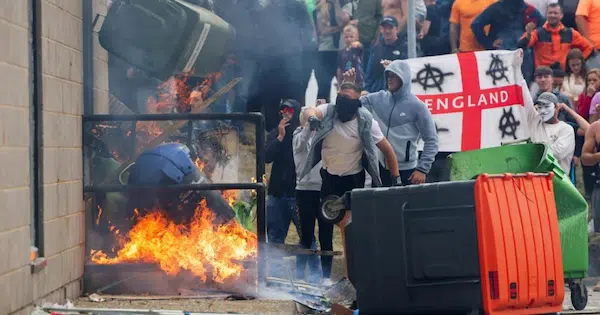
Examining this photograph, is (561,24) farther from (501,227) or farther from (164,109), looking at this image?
(501,227)

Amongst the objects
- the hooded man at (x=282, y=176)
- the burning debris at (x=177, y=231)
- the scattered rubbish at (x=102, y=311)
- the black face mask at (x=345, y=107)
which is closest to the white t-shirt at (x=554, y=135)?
the hooded man at (x=282, y=176)

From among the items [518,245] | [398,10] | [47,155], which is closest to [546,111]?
[398,10]

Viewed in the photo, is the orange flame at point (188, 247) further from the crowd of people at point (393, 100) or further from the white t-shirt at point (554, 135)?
the white t-shirt at point (554, 135)

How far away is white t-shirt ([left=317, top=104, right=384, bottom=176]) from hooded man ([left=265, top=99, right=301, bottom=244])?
1.57 meters

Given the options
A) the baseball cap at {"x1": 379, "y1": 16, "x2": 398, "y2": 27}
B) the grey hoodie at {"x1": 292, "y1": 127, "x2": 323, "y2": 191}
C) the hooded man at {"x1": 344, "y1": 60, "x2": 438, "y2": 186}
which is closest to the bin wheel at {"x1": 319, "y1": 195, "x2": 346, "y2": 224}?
the grey hoodie at {"x1": 292, "y1": 127, "x2": 323, "y2": 191}

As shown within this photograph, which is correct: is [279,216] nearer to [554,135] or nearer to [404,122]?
Answer: [404,122]

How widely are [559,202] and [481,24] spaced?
18.4 feet

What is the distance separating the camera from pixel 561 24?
13984mm

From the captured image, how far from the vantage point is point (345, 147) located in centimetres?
1017

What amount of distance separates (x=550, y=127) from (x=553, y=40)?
197 centimetres

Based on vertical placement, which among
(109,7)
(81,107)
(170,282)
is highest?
(109,7)

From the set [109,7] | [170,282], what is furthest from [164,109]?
[170,282]

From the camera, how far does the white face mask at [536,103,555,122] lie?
1234cm

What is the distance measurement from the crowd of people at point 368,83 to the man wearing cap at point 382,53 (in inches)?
0.5
